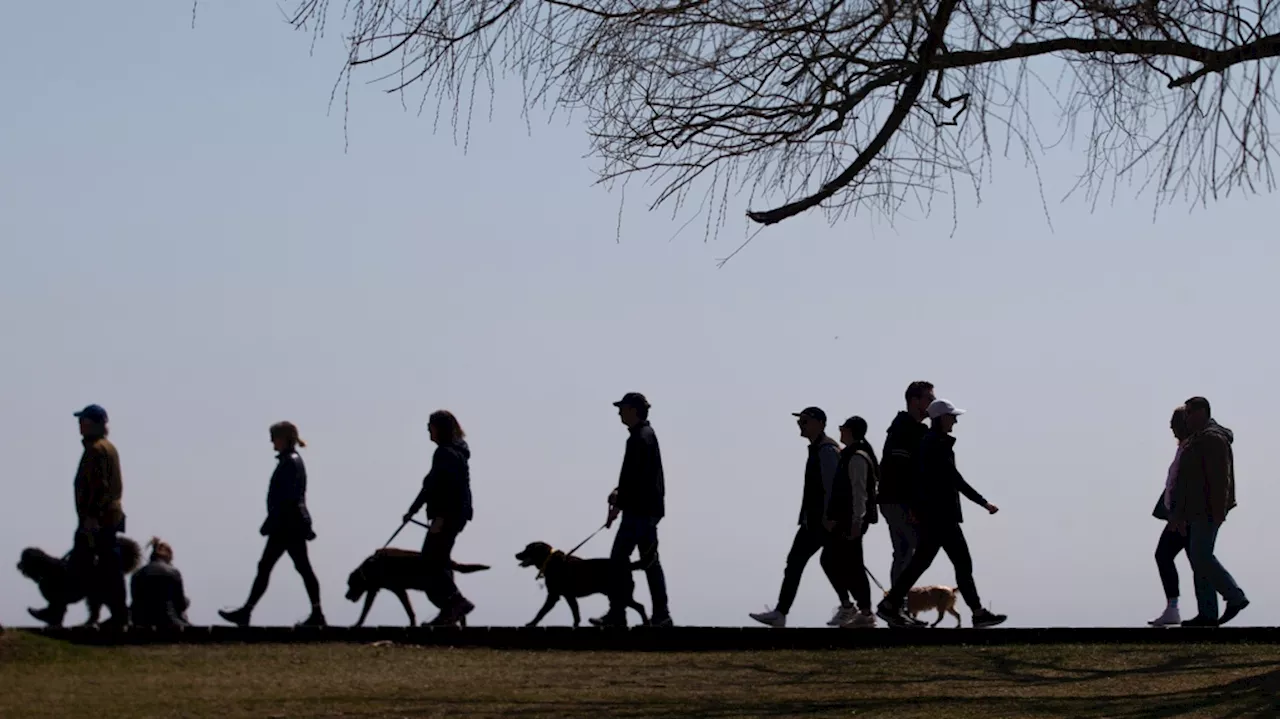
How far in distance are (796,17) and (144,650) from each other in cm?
631

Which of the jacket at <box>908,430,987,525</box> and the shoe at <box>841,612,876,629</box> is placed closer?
the jacket at <box>908,430,987,525</box>

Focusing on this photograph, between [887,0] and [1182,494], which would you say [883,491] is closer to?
[1182,494]

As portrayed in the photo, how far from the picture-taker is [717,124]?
12500 mm

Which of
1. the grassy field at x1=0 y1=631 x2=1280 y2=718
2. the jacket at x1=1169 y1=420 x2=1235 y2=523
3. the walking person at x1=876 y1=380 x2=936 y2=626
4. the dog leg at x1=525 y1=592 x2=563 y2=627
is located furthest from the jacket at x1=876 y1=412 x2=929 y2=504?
the dog leg at x1=525 y1=592 x2=563 y2=627

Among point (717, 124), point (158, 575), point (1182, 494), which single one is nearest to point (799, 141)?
point (717, 124)

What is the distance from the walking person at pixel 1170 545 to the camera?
1548cm

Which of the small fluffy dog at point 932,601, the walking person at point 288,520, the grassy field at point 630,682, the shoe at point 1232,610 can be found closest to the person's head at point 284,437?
the walking person at point 288,520

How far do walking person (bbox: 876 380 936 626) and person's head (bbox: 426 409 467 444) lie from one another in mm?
3478

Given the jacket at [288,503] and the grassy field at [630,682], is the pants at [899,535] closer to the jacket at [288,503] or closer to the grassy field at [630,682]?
the grassy field at [630,682]

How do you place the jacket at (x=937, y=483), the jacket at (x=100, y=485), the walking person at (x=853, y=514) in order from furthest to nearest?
the walking person at (x=853, y=514)
the jacket at (x=937, y=483)
the jacket at (x=100, y=485)

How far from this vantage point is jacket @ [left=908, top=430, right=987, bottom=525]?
48.9 ft

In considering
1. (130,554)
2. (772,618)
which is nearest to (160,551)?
(130,554)

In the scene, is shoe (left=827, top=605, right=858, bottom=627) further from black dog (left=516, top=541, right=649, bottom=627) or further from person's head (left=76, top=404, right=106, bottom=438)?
person's head (left=76, top=404, right=106, bottom=438)

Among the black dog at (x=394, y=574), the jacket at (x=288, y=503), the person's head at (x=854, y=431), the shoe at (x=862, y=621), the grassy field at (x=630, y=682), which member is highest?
the person's head at (x=854, y=431)
